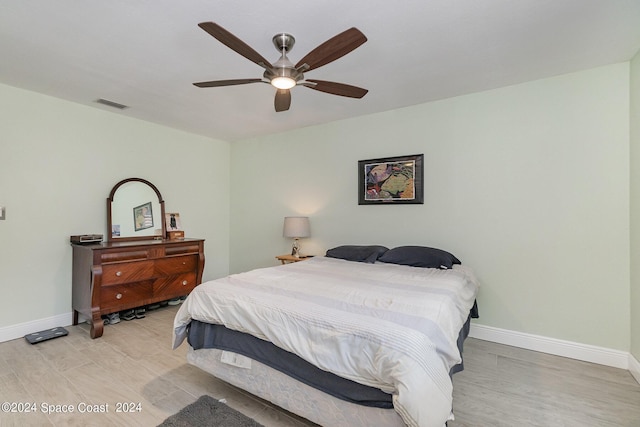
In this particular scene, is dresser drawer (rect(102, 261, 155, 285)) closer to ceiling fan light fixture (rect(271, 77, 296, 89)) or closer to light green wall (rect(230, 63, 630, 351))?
light green wall (rect(230, 63, 630, 351))

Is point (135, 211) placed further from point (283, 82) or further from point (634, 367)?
point (634, 367)

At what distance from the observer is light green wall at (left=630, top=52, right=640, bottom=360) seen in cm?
228

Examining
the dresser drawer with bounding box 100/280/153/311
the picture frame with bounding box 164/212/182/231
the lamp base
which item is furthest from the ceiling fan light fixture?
the picture frame with bounding box 164/212/182/231

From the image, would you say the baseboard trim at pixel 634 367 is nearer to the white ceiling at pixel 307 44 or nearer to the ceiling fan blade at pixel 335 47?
the white ceiling at pixel 307 44

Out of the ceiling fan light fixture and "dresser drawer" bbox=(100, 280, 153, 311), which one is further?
"dresser drawer" bbox=(100, 280, 153, 311)

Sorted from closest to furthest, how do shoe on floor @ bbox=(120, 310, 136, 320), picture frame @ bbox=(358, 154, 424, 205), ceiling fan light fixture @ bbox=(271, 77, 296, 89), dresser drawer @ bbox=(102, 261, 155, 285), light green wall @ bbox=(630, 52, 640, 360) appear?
ceiling fan light fixture @ bbox=(271, 77, 296, 89), light green wall @ bbox=(630, 52, 640, 360), dresser drawer @ bbox=(102, 261, 155, 285), picture frame @ bbox=(358, 154, 424, 205), shoe on floor @ bbox=(120, 310, 136, 320)

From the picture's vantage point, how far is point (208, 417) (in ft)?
5.87

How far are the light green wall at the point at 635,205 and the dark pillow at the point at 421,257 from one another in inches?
49.7

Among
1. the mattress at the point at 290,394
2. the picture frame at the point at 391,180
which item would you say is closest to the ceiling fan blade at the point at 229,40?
the mattress at the point at 290,394

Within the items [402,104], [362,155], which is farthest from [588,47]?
[362,155]

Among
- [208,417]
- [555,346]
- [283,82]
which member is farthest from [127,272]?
[555,346]

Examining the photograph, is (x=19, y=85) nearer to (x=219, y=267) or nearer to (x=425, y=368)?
(x=219, y=267)

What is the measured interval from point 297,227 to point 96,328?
233 centimetres

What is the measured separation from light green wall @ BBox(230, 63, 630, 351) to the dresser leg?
8.94 feet
